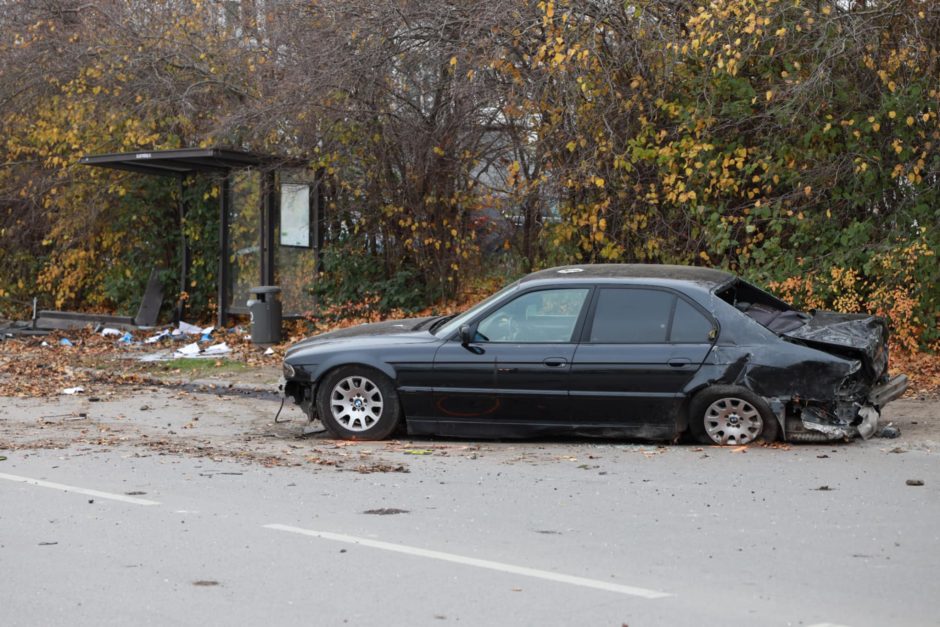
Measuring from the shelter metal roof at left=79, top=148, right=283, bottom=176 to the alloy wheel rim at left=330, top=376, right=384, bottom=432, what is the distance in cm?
907

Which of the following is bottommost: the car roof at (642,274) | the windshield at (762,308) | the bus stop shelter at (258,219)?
the windshield at (762,308)

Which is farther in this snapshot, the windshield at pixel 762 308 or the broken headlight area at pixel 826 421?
the windshield at pixel 762 308

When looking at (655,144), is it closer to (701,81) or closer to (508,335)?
(701,81)

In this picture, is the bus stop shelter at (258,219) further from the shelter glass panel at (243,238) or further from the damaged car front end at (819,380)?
the damaged car front end at (819,380)

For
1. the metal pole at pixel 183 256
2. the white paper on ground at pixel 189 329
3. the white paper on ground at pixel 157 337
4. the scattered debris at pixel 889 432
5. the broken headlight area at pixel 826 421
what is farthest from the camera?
the metal pole at pixel 183 256

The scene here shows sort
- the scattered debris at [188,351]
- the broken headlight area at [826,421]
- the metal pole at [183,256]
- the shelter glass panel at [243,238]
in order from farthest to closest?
the metal pole at [183,256]
the shelter glass panel at [243,238]
the scattered debris at [188,351]
the broken headlight area at [826,421]

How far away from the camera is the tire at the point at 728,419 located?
33.0 ft

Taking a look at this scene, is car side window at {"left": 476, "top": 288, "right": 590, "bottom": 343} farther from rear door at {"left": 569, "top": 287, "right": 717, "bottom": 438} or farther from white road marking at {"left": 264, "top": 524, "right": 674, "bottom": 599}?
white road marking at {"left": 264, "top": 524, "right": 674, "bottom": 599}

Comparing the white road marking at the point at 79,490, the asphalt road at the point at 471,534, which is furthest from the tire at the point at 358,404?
the white road marking at the point at 79,490

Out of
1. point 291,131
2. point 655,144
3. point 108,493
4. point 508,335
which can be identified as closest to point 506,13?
point 655,144

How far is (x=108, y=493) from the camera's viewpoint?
8.64m

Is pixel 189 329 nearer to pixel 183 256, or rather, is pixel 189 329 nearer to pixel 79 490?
pixel 183 256

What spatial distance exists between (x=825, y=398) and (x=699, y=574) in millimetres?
3845

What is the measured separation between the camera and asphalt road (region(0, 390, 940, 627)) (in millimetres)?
5883
